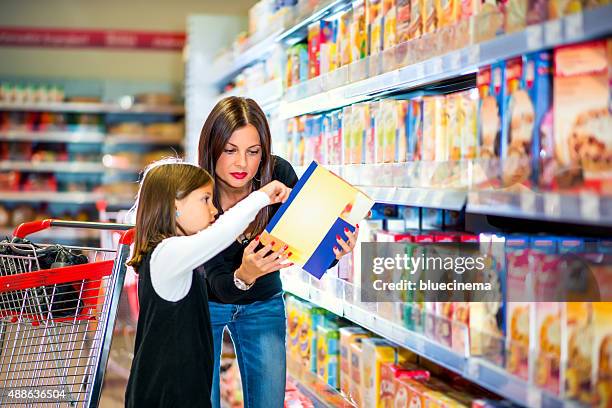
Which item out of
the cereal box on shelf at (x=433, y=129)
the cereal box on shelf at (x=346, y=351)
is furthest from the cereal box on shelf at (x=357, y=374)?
the cereal box on shelf at (x=433, y=129)

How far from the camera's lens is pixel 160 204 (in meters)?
2.38

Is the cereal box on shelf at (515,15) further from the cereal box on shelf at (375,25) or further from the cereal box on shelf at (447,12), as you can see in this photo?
the cereal box on shelf at (375,25)

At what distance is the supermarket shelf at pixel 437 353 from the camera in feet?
5.71

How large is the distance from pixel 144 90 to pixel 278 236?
7714mm

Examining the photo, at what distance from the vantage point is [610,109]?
1.68 meters

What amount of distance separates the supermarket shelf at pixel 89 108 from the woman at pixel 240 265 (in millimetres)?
6940

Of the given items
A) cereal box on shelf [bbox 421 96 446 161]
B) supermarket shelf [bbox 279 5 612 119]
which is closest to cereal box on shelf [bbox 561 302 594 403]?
supermarket shelf [bbox 279 5 612 119]

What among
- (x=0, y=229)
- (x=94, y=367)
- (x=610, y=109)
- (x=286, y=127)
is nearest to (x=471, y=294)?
(x=610, y=109)

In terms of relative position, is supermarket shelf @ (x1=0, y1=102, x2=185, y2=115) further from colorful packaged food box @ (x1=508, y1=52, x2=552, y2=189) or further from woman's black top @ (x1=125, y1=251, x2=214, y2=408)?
colorful packaged food box @ (x1=508, y1=52, x2=552, y2=189)

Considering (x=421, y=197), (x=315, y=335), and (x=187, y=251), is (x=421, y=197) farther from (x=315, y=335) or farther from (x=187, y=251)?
(x=315, y=335)

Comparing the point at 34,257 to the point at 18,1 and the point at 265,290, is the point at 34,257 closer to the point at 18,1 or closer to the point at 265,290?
the point at 265,290

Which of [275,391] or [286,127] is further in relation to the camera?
[286,127]

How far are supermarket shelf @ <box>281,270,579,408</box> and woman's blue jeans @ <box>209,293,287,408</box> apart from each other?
0.90ft

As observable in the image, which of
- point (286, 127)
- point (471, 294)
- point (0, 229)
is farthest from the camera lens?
point (0, 229)
